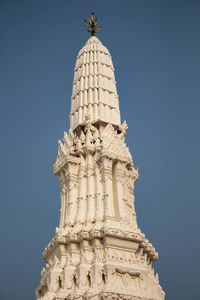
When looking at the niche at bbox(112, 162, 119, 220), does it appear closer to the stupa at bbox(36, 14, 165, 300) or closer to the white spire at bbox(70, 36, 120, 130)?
the stupa at bbox(36, 14, 165, 300)

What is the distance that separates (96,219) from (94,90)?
36.5ft

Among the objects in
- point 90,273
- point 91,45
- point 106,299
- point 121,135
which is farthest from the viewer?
point 91,45

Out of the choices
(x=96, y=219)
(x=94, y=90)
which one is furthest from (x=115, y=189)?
(x=94, y=90)

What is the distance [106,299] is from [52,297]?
317 centimetres

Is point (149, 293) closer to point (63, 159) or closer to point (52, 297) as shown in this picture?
point (52, 297)

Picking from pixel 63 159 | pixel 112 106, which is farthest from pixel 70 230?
pixel 112 106

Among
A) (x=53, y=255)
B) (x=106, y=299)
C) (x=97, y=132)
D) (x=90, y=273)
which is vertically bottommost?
(x=106, y=299)

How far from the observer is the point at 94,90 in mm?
27781

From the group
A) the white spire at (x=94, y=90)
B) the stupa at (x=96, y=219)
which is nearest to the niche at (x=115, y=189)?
the stupa at (x=96, y=219)

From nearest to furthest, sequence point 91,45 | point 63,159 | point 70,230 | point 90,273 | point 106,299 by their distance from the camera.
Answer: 1. point 106,299
2. point 90,273
3. point 70,230
4. point 63,159
5. point 91,45

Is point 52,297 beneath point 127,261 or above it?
beneath

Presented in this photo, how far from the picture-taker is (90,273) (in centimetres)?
1836

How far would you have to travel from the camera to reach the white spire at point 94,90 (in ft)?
87.1

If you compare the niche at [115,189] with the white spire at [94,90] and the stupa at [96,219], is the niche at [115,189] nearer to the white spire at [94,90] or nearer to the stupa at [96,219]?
the stupa at [96,219]
